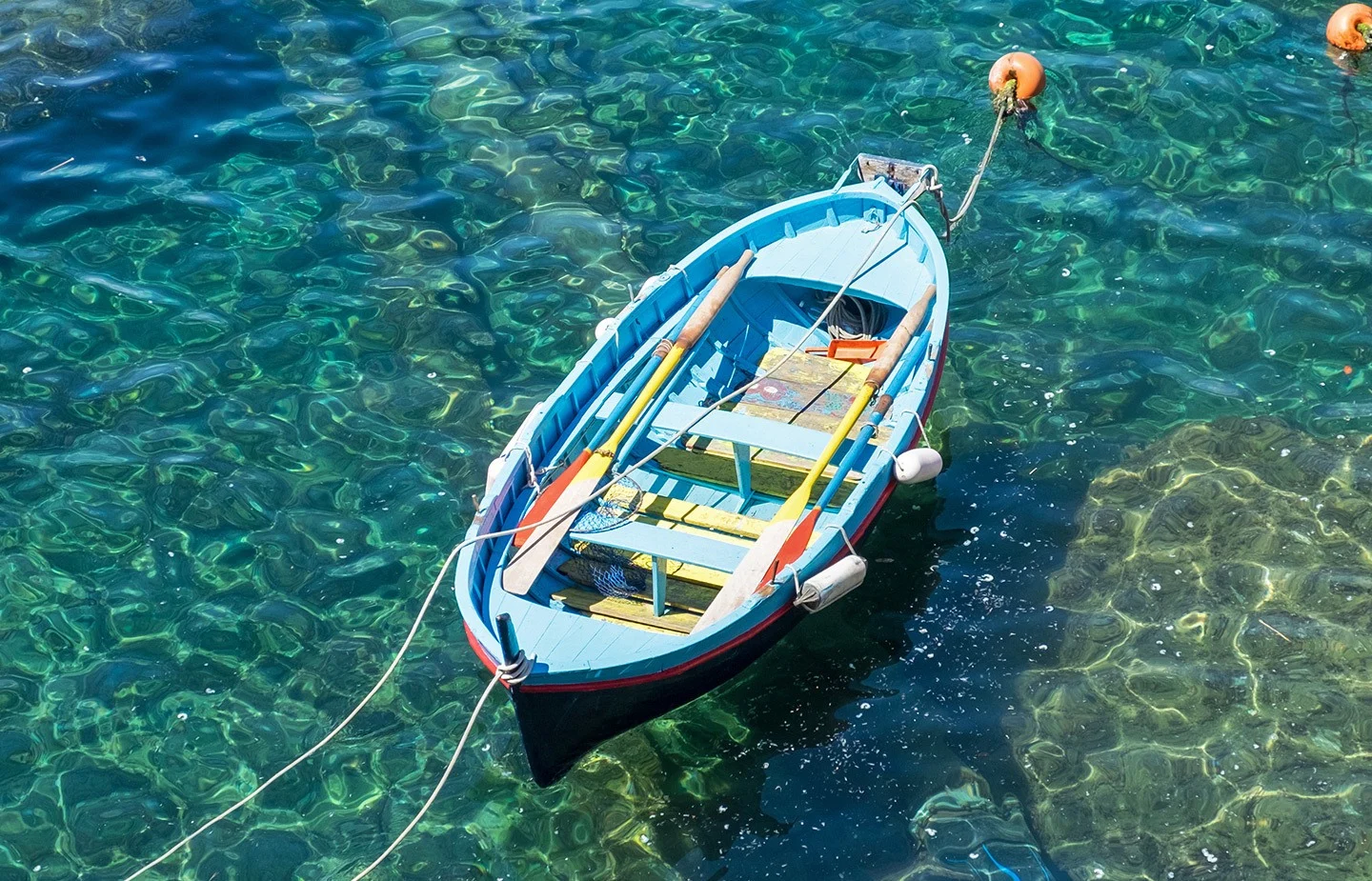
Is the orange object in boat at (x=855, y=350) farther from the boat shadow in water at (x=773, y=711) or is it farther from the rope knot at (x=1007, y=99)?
the rope knot at (x=1007, y=99)

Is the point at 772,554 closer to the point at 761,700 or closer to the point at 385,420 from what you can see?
the point at 761,700

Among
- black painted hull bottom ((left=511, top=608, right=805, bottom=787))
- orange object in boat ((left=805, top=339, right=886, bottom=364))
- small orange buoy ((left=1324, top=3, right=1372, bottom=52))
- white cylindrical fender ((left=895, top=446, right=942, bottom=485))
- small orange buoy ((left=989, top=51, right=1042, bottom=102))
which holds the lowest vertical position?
black painted hull bottom ((left=511, top=608, right=805, bottom=787))

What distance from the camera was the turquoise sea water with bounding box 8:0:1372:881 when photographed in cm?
1122

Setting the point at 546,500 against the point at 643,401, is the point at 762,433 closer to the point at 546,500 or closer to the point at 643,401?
the point at 643,401

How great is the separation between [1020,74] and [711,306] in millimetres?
6340

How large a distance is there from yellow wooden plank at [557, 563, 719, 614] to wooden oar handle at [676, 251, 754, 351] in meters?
2.47

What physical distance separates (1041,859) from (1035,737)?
1.18 m

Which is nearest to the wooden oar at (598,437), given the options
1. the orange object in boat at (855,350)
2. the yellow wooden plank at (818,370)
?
the yellow wooden plank at (818,370)

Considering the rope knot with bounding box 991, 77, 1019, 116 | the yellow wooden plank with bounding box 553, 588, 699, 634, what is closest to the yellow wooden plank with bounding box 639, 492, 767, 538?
the yellow wooden plank with bounding box 553, 588, 699, 634

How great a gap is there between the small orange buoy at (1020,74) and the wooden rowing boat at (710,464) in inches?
122

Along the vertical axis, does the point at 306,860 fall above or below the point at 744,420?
below

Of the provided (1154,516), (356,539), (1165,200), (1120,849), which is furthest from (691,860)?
(1165,200)

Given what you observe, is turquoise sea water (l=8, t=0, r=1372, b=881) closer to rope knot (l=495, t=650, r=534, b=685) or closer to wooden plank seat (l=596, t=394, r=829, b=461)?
wooden plank seat (l=596, t=394, r=829, b=461)

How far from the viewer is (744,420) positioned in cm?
1191
